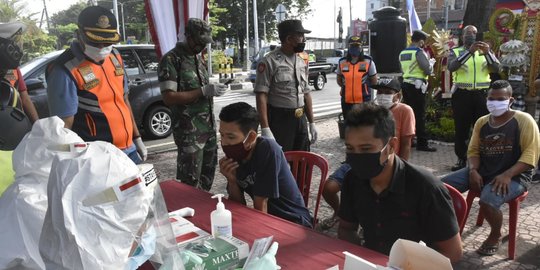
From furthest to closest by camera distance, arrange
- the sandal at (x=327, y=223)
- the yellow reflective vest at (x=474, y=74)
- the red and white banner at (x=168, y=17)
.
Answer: the yellow reflective vest at (x=474, y=74), the red and white banner at (x=168, y=17), the sandal at (x=327, y=223)

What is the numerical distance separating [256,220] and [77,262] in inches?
43.2

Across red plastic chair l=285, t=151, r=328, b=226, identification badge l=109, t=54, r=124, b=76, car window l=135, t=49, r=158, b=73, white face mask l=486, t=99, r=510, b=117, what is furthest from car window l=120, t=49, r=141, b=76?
white face mask l=486, t=99, r=510, b=117

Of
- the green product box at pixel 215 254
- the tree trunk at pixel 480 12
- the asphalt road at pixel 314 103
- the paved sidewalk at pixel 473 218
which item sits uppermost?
the tree trunk at pixel 480 12

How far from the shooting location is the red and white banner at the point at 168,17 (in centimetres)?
384

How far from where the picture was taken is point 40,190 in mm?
1176

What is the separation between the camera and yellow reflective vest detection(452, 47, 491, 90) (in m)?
4.96

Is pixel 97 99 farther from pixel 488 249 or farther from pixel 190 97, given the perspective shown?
pixel 488 249

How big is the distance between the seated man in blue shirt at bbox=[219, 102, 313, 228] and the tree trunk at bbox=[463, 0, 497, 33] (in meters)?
7.11

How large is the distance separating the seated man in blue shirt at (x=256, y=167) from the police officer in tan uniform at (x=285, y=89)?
1186 mm

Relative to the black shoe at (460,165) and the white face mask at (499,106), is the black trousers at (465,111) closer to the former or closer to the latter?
the black shoe at (460,165)

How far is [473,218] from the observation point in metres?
3.71

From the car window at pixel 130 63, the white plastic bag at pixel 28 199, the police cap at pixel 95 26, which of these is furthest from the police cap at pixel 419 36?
the white plastic bag at pixel 28 199

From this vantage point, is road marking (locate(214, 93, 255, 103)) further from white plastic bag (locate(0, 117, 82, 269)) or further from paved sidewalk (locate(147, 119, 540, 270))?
white plastic bag (locate(0, 117, 82, 269))

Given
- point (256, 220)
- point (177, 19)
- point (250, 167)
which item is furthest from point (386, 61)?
point (256, 220)
